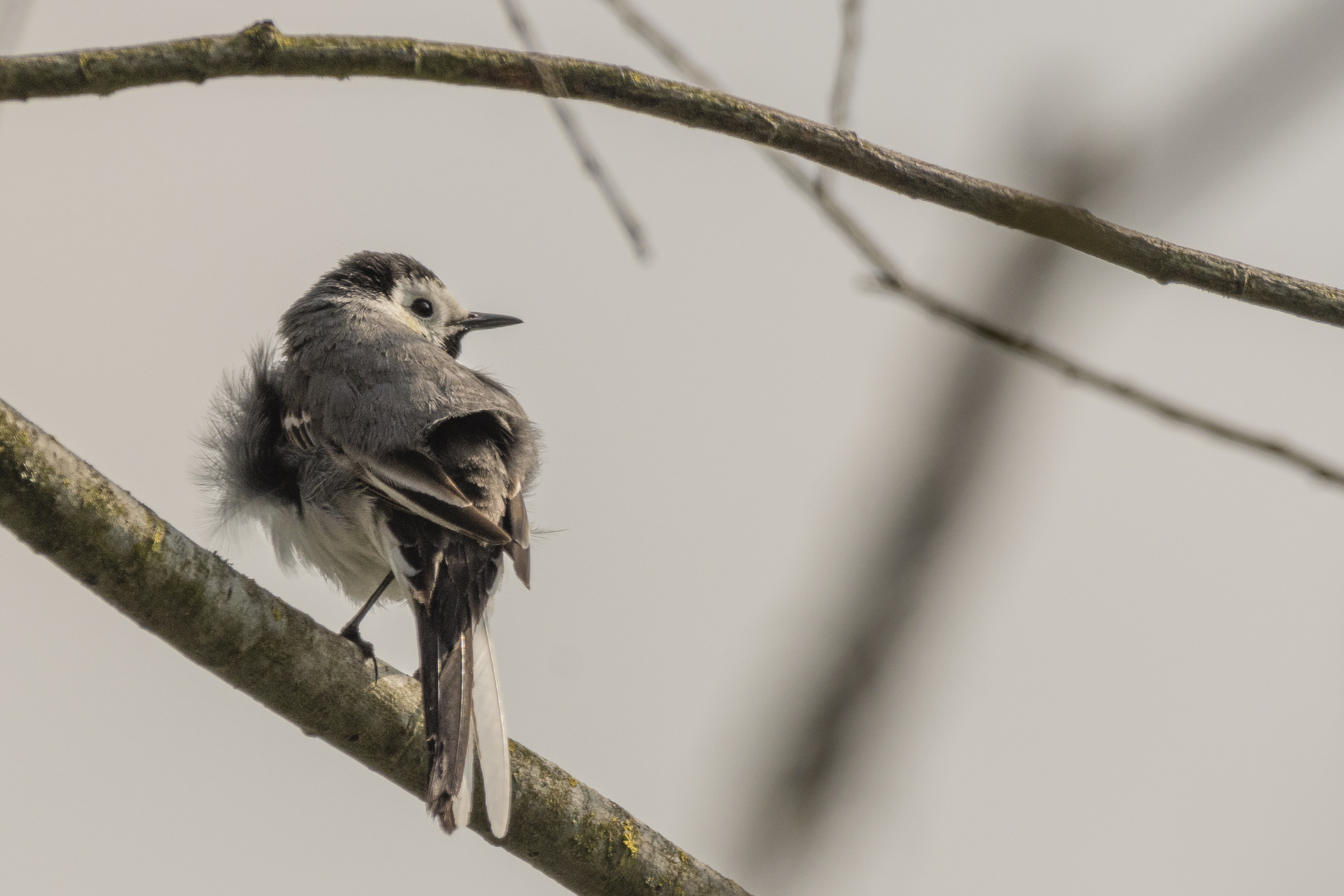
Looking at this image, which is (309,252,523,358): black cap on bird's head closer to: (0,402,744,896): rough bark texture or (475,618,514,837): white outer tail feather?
(475,618,514,837): white outer tail feather

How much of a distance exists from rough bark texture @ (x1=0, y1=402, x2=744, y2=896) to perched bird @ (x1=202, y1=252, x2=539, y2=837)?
0.13 metres

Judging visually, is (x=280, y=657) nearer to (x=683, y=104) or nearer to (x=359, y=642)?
(x=359, y=642)

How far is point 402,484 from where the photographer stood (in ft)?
13.8

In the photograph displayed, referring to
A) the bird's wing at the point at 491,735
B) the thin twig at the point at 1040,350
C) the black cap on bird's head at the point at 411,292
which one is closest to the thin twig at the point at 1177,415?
the thin twig at the point at 1040,350

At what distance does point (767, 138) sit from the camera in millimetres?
2916

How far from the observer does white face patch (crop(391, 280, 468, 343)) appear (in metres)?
6.49

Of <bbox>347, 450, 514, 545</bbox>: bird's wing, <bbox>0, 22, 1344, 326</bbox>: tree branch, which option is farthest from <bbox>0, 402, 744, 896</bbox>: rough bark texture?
<bbox>0, 22, 1344, 326</bbox>: tree branch

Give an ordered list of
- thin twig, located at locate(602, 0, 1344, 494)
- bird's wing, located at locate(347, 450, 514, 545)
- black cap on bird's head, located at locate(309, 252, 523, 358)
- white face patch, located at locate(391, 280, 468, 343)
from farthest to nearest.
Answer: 1. white face patch, located at locate(391, 280, 468, 343)
2. black cap on bird's head, located at locate(309, 252, 523, 358)
3. bird's wing, located at locate(347, 450, 514, 545)
4. thin twig, located at locate(602, 0, 1344, 494)

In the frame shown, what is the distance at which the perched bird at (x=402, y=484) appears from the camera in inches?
139

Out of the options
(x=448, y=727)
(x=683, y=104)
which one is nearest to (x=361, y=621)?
(x=448, y=727)

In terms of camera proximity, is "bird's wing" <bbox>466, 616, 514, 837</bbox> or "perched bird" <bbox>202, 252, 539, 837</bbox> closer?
"bird's wing" <bbox>466, 616, 514, 837</bbox>

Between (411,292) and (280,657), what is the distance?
3784 millimetres

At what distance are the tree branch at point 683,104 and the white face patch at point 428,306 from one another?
3.60 metres

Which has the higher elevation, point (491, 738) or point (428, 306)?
point (428, 306)
